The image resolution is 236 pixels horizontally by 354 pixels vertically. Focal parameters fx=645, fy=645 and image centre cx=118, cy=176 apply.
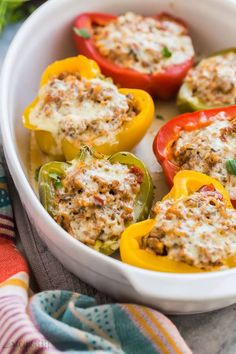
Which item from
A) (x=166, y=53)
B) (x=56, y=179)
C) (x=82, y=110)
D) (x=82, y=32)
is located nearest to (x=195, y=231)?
(x=56, y=179)

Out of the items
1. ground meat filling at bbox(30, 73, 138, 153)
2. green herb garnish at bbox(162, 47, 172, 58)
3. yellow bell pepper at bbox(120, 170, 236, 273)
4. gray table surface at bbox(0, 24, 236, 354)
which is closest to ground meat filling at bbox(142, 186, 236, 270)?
yellow bell pepper at bbox(120, 170, 236, 273)

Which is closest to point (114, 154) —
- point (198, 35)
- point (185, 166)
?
point (185, 166)

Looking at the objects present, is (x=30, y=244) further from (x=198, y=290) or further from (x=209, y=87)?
(x=209, y=87)

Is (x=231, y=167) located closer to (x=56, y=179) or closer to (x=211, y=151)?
(x=211, y=151)

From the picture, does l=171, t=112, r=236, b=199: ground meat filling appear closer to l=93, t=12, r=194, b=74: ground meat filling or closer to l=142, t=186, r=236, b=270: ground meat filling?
l=142, t=186, r=236, b=270: ground meat filling

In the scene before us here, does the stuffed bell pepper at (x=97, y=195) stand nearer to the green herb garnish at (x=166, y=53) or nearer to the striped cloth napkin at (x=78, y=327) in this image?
the striped cloth napkin at (x=78, y=327)
